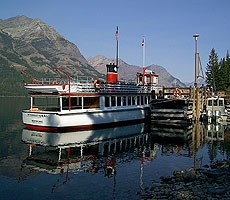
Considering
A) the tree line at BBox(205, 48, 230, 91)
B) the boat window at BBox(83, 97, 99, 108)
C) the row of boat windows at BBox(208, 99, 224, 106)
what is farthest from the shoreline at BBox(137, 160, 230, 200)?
the tree line at BBox(205, 48, 230, 91)

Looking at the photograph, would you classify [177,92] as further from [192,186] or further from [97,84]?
[192,186]

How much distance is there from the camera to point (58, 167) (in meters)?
19.3

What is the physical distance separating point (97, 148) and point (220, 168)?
10.6 metres

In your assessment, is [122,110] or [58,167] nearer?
[58,167]

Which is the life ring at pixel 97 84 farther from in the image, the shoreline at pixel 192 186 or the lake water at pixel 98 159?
the shoreline at pixel 192 186

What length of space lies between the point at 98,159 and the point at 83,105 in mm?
13656

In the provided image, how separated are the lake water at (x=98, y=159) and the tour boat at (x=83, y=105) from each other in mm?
1241

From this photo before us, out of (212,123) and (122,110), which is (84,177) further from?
(212,123)

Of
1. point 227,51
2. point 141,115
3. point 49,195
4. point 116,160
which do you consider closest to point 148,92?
point 141,115

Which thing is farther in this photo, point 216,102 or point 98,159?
point 216,102

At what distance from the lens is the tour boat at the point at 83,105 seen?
102 feet

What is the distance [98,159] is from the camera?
21.5 meters

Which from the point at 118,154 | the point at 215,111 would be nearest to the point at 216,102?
the point at 215,111

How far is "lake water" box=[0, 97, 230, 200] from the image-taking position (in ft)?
50.0
